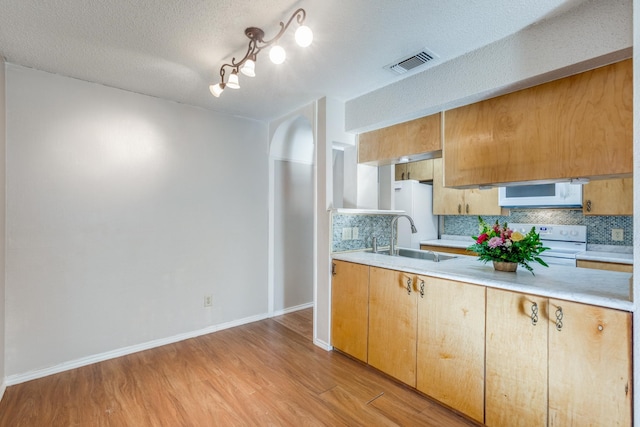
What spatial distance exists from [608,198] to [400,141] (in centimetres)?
220

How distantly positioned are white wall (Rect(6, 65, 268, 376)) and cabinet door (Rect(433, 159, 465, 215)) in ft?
8.27

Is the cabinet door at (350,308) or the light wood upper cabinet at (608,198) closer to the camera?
the cabinet door at (350,308)

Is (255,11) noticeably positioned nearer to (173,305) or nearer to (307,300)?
(173,305)

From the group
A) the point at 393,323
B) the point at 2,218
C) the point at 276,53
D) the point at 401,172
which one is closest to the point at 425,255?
the point at 393,323

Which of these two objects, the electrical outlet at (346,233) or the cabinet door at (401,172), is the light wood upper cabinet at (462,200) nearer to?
the cabinet door at (401,172)

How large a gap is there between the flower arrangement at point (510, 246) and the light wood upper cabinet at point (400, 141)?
77 centimetres

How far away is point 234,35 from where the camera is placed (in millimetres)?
1812

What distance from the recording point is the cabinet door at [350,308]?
2.46 m

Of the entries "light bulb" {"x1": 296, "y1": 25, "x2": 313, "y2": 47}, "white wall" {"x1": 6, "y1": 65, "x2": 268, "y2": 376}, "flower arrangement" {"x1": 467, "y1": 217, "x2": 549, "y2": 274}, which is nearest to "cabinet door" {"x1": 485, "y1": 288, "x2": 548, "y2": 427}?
"flower arrangement" {"x1": 467, "y1": 217, "x2": 549, "y2": 274}

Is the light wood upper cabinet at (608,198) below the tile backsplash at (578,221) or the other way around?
the other way around

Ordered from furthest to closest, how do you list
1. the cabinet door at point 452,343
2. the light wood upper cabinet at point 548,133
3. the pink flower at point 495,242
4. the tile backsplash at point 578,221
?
the tile backsplash at point 578,221 → the pink flower at point 495,242 → the cabinet door at point 452,343 → the light wood upper cabinet at point 548,133

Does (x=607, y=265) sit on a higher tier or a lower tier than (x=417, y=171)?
lower

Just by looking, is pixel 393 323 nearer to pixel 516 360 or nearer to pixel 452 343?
pixel 452 343

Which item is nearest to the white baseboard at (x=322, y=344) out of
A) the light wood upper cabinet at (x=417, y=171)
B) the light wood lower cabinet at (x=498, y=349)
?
the light wood lower cabinet at (x=498, y=349)
